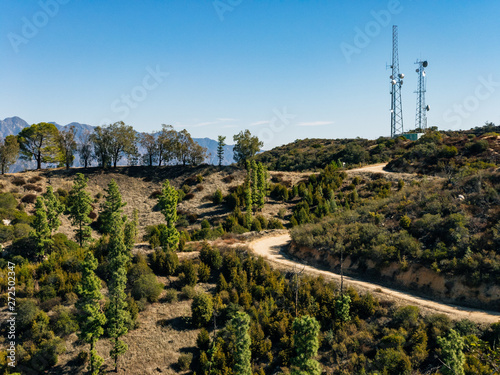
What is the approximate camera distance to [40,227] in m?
33.5

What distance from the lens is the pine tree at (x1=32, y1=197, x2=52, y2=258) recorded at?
109 ft

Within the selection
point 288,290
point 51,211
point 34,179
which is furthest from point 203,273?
point 34,179

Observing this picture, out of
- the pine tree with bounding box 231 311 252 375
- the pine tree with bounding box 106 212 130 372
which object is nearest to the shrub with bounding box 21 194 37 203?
the pine tree with bounding box 106 212 130 372

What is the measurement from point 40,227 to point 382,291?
32.5 meters

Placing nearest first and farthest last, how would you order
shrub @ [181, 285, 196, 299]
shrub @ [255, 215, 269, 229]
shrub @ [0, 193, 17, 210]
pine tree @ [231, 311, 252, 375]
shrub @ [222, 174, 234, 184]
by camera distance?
pine tree @ [231, 311, 252, 375] → shrub @ [181, 285, 196, 299] → shrub @ [0, 193, 17, 210] → shrub @ [255, 215, 269, 229] → shrub @ [222, 174, 234, 184]

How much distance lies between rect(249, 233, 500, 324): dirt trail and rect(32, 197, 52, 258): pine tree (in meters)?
21.3

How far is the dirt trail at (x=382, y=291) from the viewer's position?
23.6m

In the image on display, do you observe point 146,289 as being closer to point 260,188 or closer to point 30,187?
point 260,188

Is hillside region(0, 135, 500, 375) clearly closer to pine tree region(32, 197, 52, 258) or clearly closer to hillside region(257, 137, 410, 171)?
pine tree region(32, 197, 52, 258)

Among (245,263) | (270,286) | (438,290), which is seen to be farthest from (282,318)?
(438,290)

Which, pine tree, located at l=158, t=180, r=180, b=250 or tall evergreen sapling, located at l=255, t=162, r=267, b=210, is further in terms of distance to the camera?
tall evergreen sapling, located at l=255, t=162, r=267, b=210

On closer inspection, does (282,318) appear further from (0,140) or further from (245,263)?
(0,140)

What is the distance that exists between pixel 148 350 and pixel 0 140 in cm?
6090

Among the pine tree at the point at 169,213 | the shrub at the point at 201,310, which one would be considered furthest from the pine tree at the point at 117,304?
the pine tree at the point at 169,213
